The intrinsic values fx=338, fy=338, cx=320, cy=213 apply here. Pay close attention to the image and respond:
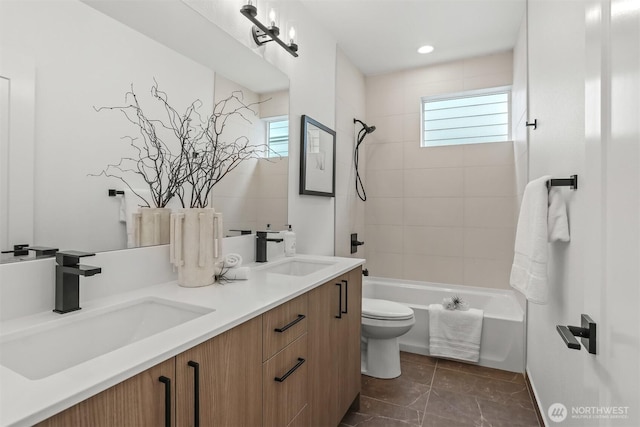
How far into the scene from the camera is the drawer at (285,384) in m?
1.15

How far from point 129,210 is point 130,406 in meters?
0.78

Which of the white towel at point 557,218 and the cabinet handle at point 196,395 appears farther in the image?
the white towel at point 557,218

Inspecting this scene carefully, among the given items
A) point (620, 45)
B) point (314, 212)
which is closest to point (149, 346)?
point (620, 45)

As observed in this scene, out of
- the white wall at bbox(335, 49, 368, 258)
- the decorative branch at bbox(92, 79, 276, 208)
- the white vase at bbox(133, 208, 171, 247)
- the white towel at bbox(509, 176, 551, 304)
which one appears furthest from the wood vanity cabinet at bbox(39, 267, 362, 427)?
the white wall at bbox(335, 49, 368, 258)

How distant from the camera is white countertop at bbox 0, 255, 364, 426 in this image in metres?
0.56

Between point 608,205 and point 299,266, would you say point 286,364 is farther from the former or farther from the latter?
point 608,205

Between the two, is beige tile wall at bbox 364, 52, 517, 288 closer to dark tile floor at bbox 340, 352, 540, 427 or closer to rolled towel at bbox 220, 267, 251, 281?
dark tile floor at bbox 340, 352, 540, 427

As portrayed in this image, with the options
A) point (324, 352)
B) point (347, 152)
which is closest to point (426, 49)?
point (347, 152)

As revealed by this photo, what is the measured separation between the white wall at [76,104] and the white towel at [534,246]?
1.65m

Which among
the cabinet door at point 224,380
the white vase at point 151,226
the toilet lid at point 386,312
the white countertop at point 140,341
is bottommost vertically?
the toilet lid at point 386,312

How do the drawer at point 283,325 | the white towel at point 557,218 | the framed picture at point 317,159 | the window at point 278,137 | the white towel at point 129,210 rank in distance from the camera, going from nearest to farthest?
1. the drawer at point 283,325
2. the white towel at point 129,210
3. the white towel at point 557,218
4. the window at point 278,137
5. the framed picture at point 317,159

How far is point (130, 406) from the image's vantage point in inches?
27.3

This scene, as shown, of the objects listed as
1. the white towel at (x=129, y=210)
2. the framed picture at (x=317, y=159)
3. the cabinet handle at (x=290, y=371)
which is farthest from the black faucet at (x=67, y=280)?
the framed picture at (x=317, y=159)

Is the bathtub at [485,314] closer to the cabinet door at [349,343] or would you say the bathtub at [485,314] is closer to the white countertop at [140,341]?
the cabinet door at [349,343]
